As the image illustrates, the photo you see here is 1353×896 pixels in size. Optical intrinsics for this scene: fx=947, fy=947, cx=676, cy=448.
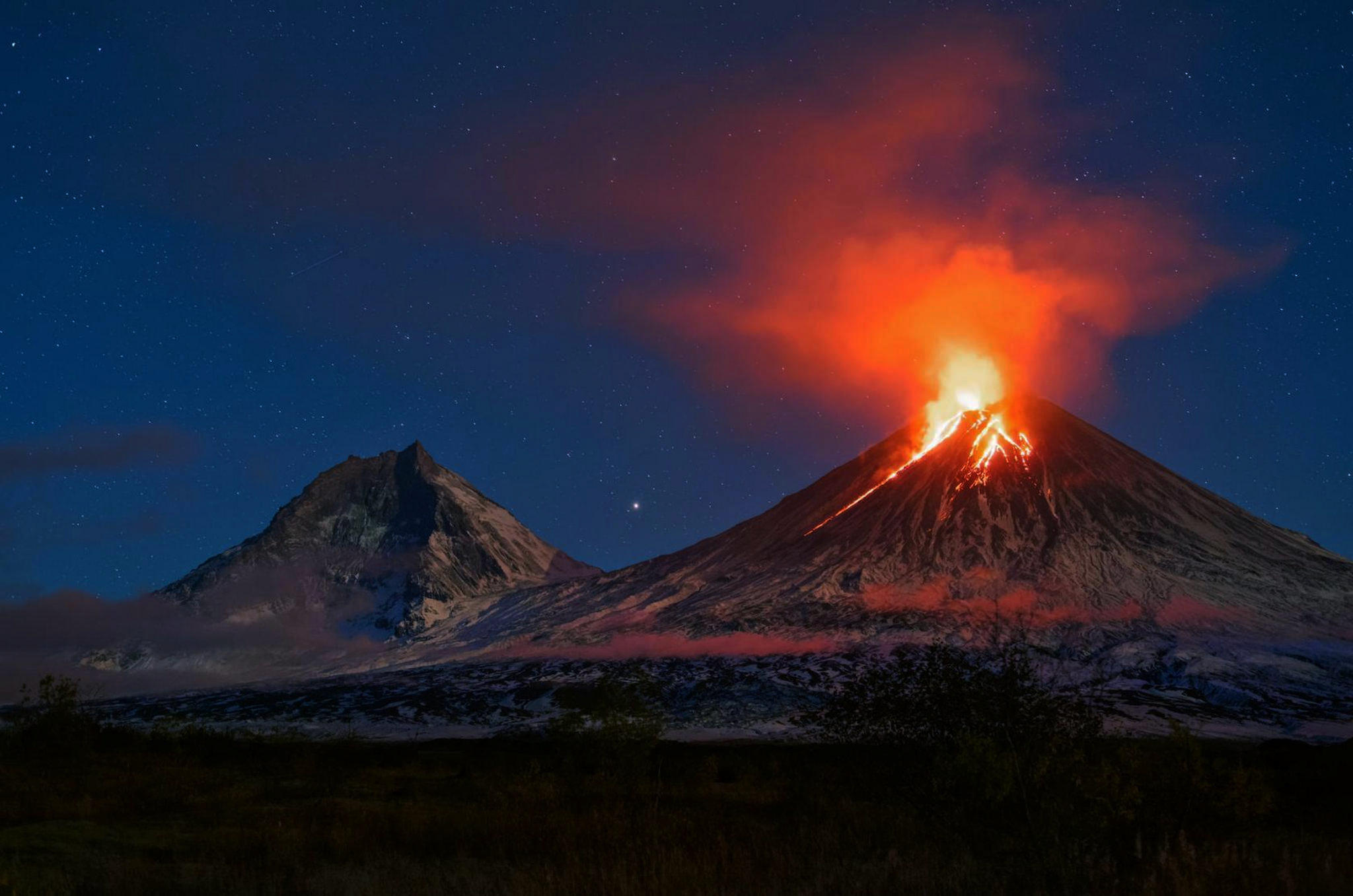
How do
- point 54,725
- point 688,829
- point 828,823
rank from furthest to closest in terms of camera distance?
point 54,725 → point 828,823 → point 688,829

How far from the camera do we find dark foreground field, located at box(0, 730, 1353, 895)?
571 inches

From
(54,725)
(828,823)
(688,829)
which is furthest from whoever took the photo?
(54,725)

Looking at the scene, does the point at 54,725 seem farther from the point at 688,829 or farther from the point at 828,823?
the point at 828,823

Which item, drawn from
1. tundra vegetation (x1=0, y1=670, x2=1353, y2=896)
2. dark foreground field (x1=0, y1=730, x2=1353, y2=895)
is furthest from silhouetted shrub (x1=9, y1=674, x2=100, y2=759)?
tundra vegetation (x1=0, y1=670, x2=1353, y2=896)

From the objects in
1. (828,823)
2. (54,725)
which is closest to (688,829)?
(828,823)

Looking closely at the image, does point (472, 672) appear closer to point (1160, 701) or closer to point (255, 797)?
point (1160, 701)

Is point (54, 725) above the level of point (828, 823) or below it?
above

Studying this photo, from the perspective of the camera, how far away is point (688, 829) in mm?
26391

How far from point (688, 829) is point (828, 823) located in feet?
12.8

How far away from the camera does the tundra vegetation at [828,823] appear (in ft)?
48.1

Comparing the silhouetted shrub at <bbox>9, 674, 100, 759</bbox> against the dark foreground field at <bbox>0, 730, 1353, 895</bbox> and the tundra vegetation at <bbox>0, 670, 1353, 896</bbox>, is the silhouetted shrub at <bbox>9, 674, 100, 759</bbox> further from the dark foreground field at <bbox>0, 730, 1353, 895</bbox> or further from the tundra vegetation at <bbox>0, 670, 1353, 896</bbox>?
the tundra vegetation at <bbox>0, 670, 1353, 896</bbox>

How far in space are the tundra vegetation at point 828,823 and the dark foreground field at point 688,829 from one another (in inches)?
4.0

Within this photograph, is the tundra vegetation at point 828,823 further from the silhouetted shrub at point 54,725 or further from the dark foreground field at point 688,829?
the silhouetted shrub at point 54,725

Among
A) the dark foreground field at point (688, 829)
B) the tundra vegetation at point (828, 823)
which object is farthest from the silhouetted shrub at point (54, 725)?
the tundra vegetation at point (828, 823)
